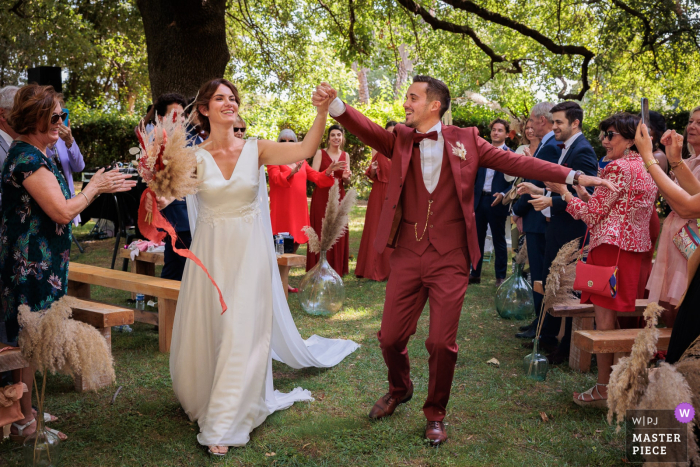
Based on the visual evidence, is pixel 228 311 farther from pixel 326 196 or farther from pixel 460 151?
pixel 326 196

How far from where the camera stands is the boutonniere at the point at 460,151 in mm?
3624

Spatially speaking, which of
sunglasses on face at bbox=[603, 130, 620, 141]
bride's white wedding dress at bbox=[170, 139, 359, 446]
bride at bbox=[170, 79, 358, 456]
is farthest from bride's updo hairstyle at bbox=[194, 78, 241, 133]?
sunglasses on face at bbox=[603, 130, 620, 141]

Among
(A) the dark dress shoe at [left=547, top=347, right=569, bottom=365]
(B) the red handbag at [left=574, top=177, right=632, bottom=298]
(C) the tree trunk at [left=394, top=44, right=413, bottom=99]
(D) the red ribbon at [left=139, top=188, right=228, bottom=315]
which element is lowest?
(A) the dark dress shoe at [left=547, top=347, right=569, bottom=365]

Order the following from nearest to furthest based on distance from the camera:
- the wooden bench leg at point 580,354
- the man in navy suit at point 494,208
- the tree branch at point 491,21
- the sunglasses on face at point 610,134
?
the sunglasses on face at point 610,134 → the wooden bench leg at point 580,354 → the man in navy suit at point 494,208 → the tree branch at point 491,21

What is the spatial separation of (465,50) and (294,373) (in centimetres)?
1157

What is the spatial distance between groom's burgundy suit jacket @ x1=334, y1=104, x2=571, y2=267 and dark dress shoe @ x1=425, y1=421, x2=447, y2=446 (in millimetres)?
1096

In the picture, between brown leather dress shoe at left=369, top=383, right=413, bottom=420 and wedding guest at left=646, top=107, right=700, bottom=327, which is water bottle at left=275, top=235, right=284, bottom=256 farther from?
wedding guest at left=646, top=107, right=700, bottom=327

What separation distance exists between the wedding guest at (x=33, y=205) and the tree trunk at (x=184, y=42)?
4.83 metres

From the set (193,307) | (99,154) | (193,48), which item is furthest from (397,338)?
(99,154)

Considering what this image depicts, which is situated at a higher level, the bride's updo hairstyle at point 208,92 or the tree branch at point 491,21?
the tree branch at point 491,21

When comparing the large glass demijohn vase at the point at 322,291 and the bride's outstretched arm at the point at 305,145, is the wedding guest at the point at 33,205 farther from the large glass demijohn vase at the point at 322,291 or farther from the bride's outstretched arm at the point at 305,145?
the large glass demijohn vase at the point at 322,291

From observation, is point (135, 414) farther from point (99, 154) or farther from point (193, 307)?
point (99, 154)

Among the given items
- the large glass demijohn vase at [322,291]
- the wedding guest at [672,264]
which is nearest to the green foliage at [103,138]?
the large glass demijohn vase at [322,291]

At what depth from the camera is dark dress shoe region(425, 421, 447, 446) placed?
11.9 ft
